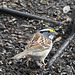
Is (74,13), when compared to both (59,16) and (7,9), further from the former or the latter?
(7,9)

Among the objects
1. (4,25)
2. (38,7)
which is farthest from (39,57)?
(38,7)

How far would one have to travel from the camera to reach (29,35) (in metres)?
4.31

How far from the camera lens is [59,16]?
5.19 meters

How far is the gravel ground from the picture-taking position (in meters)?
3.35

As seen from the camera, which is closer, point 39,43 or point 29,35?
point 39,43

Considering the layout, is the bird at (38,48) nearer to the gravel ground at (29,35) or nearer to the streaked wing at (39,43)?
the streaked wing at (39,43)

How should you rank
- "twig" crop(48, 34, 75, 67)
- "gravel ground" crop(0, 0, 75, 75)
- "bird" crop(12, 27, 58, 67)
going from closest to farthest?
"bird" crop(12, 27, 58, 67)
"gravel ground" crop(0, 0, 75, 75)
"twig" crop(48, 34, 75, 67)

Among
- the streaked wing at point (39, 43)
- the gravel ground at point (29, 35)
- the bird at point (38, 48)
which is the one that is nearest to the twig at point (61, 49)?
the gravel ground at point (29, 35)

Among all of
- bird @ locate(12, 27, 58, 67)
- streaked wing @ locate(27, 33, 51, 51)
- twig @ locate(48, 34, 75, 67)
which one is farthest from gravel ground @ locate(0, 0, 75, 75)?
streaked wing @ locate(27, 33, 51, 51)

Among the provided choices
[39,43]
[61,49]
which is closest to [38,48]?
[39,43]

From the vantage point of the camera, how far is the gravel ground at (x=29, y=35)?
3.35 metres

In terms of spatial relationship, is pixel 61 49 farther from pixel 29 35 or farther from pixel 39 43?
pixel 29 35

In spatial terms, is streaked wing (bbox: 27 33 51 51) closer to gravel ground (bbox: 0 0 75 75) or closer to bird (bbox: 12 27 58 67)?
bird (bbox: 12 27 58 67)

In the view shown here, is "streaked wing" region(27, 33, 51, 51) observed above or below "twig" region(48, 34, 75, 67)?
above
